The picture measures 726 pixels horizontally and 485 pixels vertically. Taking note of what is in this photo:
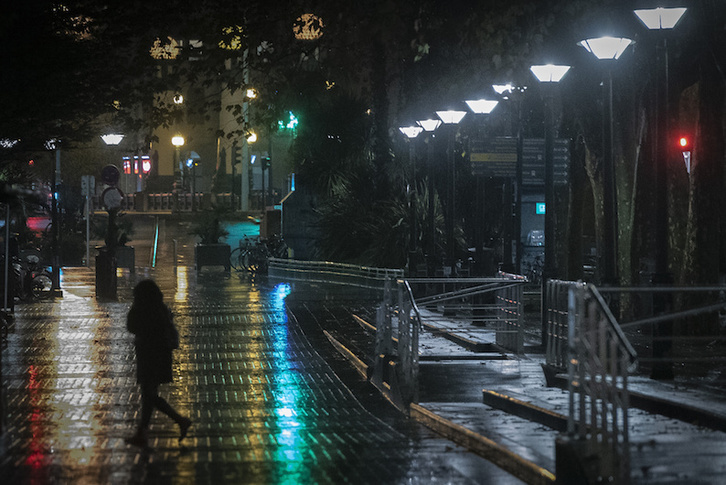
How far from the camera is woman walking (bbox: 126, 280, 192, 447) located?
9.83 metres

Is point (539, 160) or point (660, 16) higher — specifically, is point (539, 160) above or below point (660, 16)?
below

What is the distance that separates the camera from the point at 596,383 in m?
7.01

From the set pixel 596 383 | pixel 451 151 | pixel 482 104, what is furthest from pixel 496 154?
pixel 596 383

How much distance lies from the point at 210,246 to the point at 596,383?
30203 mm

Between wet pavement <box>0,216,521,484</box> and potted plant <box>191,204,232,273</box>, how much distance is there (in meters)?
14.0

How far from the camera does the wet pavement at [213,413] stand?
785 cm

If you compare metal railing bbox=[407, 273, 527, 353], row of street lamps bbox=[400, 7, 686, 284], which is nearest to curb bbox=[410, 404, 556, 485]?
row of street lamps bbox=[400, 7, 686, 284]

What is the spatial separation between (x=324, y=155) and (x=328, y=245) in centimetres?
412

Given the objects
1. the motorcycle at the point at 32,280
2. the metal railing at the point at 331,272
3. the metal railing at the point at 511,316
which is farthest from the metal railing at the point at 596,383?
the metal railing at the point at 331,272

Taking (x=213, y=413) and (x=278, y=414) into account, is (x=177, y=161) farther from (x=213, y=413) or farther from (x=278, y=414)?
(x=278, y=414)

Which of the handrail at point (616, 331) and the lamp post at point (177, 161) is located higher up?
the lamp post at point (177, 161)

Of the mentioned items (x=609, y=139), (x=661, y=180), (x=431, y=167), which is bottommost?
(x=661, y=180)

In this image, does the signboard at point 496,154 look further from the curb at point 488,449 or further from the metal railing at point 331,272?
the curb at point 488,449

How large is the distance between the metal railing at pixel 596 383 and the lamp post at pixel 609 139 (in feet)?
19.1
